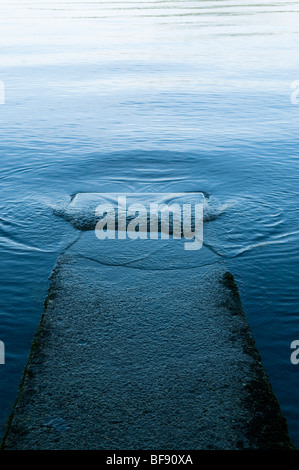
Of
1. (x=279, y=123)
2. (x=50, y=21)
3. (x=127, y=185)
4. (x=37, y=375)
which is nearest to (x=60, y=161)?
(x=127, y=185)

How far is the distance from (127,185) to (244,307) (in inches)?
173

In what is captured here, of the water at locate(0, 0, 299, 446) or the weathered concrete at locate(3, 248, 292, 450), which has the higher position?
the water at locate(0, 0, 299, 446)

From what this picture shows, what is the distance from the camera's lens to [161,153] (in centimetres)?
1188

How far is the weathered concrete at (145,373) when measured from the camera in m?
4.07

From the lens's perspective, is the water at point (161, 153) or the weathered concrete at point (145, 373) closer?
the weathered concrete at point (145, 373)

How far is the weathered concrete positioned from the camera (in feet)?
13.3

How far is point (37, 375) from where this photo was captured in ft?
15.6

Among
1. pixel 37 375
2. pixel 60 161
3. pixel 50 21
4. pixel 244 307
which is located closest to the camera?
pixel 37 375

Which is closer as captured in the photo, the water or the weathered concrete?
the weathered concrete

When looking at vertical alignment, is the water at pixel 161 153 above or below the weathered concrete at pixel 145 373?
above

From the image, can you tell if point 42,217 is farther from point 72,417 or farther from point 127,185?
point 72,417

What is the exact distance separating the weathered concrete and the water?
0.27 m

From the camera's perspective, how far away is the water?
6.21m

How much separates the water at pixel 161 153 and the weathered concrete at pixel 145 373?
27cm
